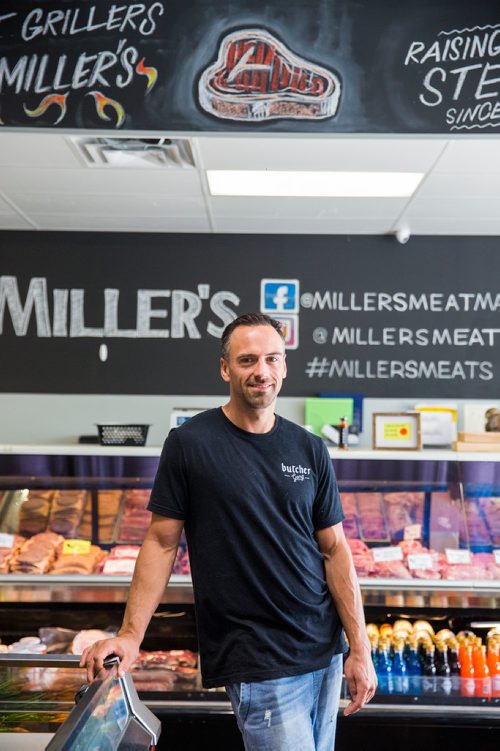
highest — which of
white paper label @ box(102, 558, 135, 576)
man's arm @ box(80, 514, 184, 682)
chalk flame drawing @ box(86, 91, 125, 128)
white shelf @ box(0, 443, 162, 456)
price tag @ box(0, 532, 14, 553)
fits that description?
chalk flame drawing @ box(86, 91, 125, 128)

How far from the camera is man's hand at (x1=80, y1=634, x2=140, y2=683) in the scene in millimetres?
2125

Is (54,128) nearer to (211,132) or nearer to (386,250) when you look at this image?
(211,132)

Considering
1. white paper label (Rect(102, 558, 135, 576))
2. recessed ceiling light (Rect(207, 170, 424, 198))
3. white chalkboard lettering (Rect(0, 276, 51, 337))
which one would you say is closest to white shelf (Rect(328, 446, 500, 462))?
white paper label (Rect(102, 558, 135, 576))

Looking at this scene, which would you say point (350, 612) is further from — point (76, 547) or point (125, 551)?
point (76, 547)

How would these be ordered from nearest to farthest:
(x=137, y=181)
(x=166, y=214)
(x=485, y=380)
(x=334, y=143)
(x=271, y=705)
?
(x=271, y=705) → (x=334, y=143) → (x=137, y=181) → (x=166, y=214) → (x=485, y=380)

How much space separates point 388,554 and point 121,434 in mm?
1490

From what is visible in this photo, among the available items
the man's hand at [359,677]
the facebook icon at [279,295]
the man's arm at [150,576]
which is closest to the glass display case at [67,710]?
the man's arm at [150,576]

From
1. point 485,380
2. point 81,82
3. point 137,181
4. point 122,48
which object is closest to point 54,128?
point 81,82

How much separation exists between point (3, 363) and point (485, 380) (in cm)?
310

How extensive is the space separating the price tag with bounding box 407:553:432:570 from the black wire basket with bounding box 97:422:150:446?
1.47 meters

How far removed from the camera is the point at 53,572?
4105mm

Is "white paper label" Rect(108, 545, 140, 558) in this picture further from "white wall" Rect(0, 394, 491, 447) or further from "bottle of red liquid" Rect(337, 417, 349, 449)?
"bottle of red liquid" Rect(337, 417, 349, 449)

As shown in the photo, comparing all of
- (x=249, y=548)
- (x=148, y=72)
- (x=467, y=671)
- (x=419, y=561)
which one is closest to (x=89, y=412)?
(x=419, y=561)

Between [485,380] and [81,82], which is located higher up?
[81,82]
